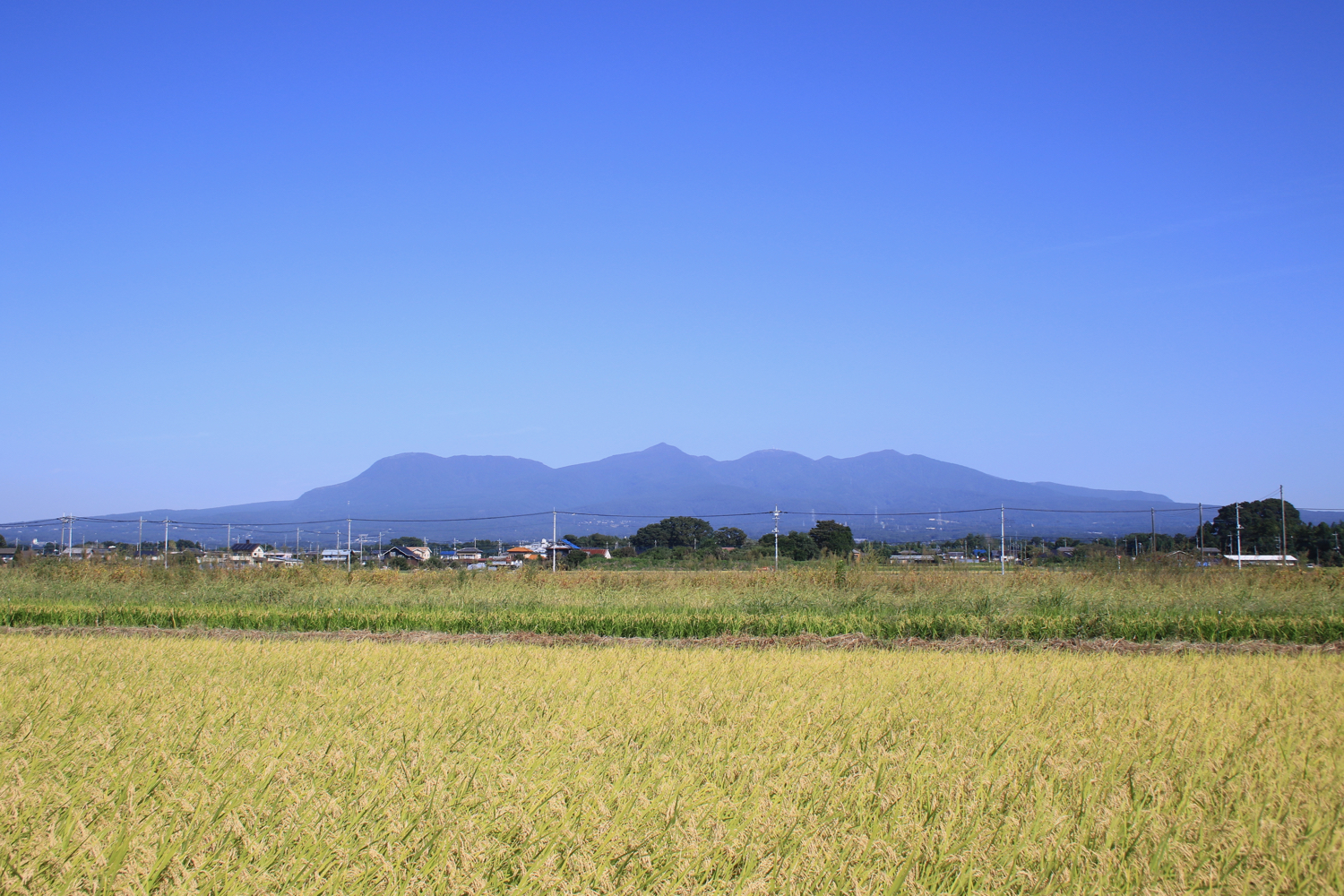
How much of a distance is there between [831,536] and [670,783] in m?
30.1

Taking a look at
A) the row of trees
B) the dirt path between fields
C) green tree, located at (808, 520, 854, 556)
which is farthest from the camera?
the row of trees

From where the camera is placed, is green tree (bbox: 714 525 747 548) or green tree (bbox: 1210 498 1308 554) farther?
green tree (bbox: 714 525 747 548)

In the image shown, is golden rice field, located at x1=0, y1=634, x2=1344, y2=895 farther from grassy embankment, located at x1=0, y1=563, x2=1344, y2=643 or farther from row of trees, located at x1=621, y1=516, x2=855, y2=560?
row of trees, located at x1=621, y1=516, x2=855, y2=560

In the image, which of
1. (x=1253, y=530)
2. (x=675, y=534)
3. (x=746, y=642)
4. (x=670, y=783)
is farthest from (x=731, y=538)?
(x=670, y=783)

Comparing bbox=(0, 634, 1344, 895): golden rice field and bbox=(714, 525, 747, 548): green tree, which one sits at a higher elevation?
bbox=(0, 634, 1344, 895): golden rice field

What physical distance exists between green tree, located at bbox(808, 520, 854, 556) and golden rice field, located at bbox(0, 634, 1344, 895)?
23964mm

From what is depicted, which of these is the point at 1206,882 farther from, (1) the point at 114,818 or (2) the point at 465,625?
(2) the point at 465,625

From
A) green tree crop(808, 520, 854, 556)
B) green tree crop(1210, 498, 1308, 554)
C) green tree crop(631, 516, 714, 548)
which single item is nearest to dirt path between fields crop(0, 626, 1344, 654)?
green tree crop(808, 520, 854, 556)

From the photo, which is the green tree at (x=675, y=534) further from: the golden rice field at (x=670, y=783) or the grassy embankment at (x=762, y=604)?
the golden rice field at (x=670, y=783)

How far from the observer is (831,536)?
33.9 metres

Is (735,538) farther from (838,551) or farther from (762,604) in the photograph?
(762,604)

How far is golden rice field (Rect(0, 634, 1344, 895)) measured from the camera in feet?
11.0

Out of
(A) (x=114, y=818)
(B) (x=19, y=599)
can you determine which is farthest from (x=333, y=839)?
Result: (B) (x=19, y=599)

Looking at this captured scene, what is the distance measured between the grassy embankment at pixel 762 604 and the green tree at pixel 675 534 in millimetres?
19147
